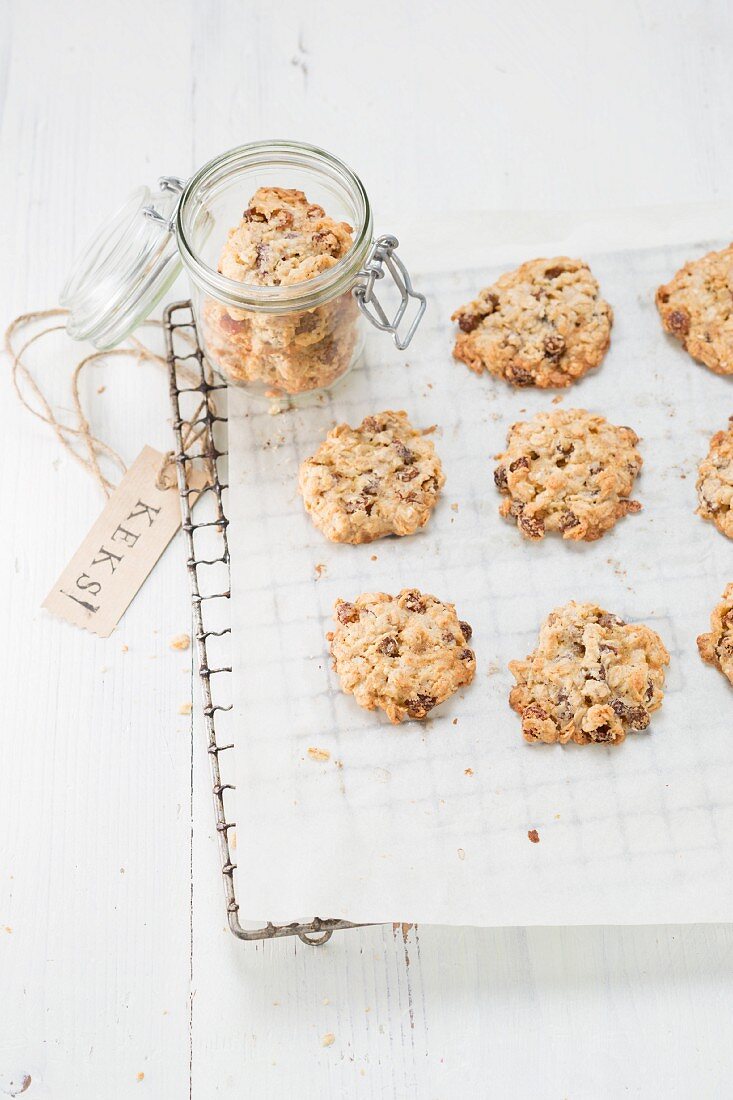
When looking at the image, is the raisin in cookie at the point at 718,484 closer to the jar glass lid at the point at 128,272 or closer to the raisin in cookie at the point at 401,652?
the raisin in cookie at the point at 401,652

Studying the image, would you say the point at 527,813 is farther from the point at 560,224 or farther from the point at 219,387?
the point at 560,224

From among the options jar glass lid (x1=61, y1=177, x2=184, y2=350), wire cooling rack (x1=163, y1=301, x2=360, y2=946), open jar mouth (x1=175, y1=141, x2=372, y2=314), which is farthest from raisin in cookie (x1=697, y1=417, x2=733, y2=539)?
jar glass lid (x1=61, y1=177, x2=184, y2=350)

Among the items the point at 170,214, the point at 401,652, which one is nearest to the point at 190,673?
the point at 401,652

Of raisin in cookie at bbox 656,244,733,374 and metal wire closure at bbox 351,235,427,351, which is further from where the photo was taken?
raisin in cookie at bbox 656,244,733,374

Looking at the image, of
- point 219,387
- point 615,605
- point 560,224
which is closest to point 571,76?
point 560,224

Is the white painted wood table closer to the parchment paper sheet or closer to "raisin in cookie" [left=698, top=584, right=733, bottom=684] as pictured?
the parchment paper sheet

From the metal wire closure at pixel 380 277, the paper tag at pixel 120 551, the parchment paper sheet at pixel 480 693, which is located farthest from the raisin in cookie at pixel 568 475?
the paper tag at pixel 120 551

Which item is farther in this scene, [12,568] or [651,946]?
[12,568]
